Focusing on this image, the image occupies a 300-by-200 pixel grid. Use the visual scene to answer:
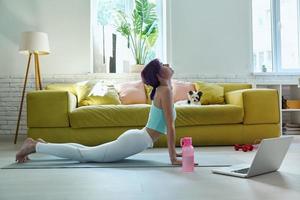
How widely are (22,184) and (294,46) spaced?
4.52m

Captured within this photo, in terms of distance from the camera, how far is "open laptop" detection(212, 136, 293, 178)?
2050mm

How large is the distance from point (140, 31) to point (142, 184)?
139 inches

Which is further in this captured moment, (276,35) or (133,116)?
(276,35)

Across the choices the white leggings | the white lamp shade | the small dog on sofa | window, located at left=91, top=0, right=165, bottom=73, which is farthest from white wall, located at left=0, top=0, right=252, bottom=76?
the white leggings

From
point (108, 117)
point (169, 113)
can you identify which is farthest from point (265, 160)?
point (108, 117)

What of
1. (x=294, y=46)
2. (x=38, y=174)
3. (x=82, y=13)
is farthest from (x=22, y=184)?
(x=294, y=46)

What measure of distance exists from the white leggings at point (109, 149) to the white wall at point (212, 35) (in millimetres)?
2744

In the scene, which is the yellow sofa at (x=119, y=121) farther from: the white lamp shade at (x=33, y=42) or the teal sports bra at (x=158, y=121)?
the teal sports bra at (x=158, y=121)

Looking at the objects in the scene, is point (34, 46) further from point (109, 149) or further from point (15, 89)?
point (109, 149)

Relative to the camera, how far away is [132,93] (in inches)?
175

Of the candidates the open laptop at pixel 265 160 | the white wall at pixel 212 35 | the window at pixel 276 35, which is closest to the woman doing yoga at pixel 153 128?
the open laptop at pixel 265 160

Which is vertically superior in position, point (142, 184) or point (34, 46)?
point (34, 46)

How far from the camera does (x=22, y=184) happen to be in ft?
6.56

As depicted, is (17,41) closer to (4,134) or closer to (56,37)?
(56,37)
